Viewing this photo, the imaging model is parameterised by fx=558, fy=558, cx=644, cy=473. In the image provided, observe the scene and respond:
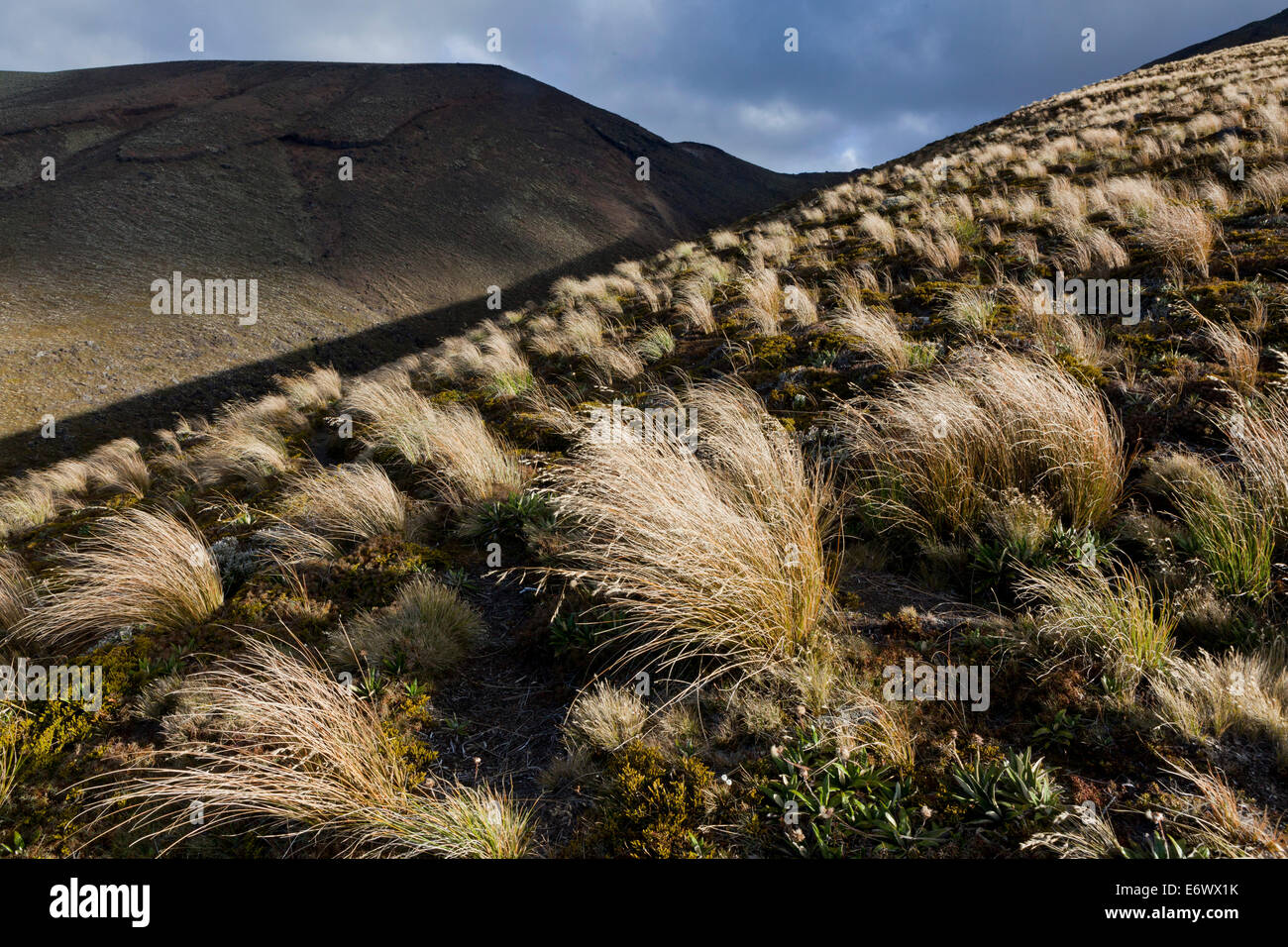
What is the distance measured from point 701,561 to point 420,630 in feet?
5.53

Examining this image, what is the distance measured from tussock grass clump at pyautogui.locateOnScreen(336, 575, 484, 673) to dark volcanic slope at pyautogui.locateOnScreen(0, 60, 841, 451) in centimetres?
2244

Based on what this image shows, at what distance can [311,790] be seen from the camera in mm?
2211

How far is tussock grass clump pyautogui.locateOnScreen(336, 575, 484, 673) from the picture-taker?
3.06 meters

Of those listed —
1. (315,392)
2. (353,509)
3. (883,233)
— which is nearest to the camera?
(353,509)

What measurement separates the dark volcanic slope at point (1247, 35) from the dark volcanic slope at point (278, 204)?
59.6m

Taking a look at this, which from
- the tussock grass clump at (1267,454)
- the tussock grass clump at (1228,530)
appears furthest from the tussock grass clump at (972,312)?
the tussock grass clump at (1228,530)

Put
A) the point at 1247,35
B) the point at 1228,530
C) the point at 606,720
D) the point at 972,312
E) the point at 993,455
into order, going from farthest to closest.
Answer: the point at 1247,35
the point at 972,312
the point at 993,455
the point at 1228,530
the point at 606,720

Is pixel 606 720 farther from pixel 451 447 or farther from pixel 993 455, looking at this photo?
pixel 451 447

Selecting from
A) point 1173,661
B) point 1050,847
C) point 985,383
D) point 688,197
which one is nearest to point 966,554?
point 1173,661

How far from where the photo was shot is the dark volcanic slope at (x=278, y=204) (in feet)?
77.7

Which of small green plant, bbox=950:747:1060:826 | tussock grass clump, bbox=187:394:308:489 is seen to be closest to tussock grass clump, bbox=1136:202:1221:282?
small green plant, bbox=950:747:1060:826

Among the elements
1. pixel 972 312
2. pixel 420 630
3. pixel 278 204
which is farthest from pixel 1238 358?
pixel 278 204

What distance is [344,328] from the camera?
28.9 meters

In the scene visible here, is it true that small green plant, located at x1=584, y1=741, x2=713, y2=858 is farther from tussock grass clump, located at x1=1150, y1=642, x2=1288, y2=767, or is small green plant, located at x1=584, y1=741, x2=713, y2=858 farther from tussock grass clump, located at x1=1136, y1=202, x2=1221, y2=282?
tussock grass clump, located at x1=1136, y1=202, x2=1221, y2=282
